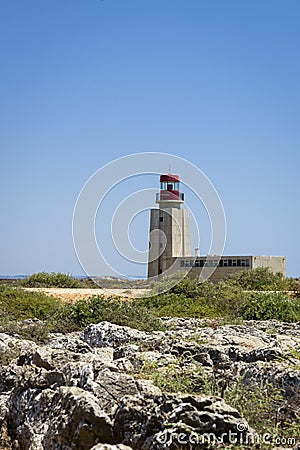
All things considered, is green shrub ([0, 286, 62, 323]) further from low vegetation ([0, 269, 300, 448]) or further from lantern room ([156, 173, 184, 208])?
lantern room ([156, 173, 184, 208])

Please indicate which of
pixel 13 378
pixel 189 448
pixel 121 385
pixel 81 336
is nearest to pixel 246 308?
pixel 81 336

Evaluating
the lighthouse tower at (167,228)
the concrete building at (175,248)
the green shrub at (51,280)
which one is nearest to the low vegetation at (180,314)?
the green shrub at (51,280)

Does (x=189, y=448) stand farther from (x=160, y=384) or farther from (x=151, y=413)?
(x=160, y=384)

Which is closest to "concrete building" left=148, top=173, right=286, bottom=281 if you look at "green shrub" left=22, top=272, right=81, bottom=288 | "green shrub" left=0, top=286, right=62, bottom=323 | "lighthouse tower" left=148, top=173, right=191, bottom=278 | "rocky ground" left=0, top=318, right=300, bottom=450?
"lighthouse tower" left=148, top=173, right=191, bottom=278

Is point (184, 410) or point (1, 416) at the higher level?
point (184, 410)

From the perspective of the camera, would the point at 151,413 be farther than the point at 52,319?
No

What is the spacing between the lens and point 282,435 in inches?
211

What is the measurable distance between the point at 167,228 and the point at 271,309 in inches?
1093

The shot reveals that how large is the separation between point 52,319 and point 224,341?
671cm

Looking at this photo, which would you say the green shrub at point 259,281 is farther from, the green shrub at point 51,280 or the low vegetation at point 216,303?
the green shrub at point 51,280

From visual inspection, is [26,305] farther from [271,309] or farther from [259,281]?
[259,281]

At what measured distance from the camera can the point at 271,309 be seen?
59.5 ft

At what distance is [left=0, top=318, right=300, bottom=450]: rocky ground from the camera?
4945 millimetres

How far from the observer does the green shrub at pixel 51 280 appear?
35562 mm
